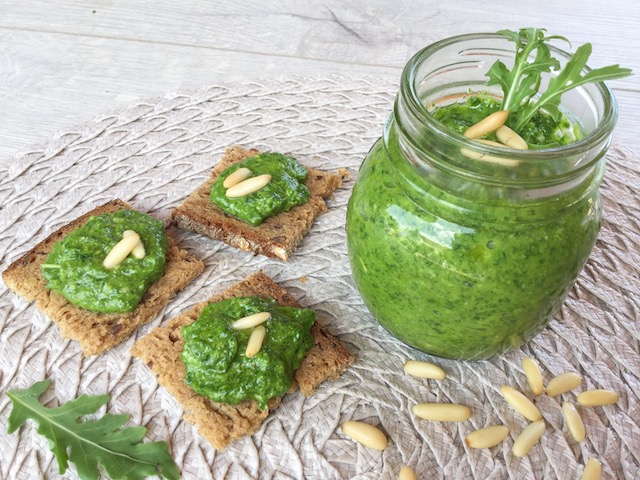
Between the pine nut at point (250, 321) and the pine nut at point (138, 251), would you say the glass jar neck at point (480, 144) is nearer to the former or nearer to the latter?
the pine nut at point (250, 321)

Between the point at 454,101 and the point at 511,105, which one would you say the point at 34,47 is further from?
the point at 511,105

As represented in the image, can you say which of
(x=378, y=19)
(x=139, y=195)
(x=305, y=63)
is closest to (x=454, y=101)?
(x=139, y=195)

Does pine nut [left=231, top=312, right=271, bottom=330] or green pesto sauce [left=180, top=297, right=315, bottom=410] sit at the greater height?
pine nut [left=231, top=312, right=271, bottom=330]

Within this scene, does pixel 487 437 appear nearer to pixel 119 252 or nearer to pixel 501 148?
pixel 501 148

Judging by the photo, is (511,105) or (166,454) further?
(166,454)

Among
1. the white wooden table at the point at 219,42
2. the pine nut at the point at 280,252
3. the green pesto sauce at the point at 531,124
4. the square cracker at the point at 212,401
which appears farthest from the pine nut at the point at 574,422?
the white wooden table at the point at 219,42

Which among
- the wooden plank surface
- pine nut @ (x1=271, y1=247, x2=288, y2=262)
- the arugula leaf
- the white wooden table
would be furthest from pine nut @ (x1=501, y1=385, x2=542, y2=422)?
the wooden plank surface

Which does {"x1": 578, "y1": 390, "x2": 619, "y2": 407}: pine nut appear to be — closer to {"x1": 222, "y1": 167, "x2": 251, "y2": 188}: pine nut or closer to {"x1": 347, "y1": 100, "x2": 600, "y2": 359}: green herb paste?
{"x1": 347, "y1": 100, "x2": 600, "y2": 359}: green herb paste
